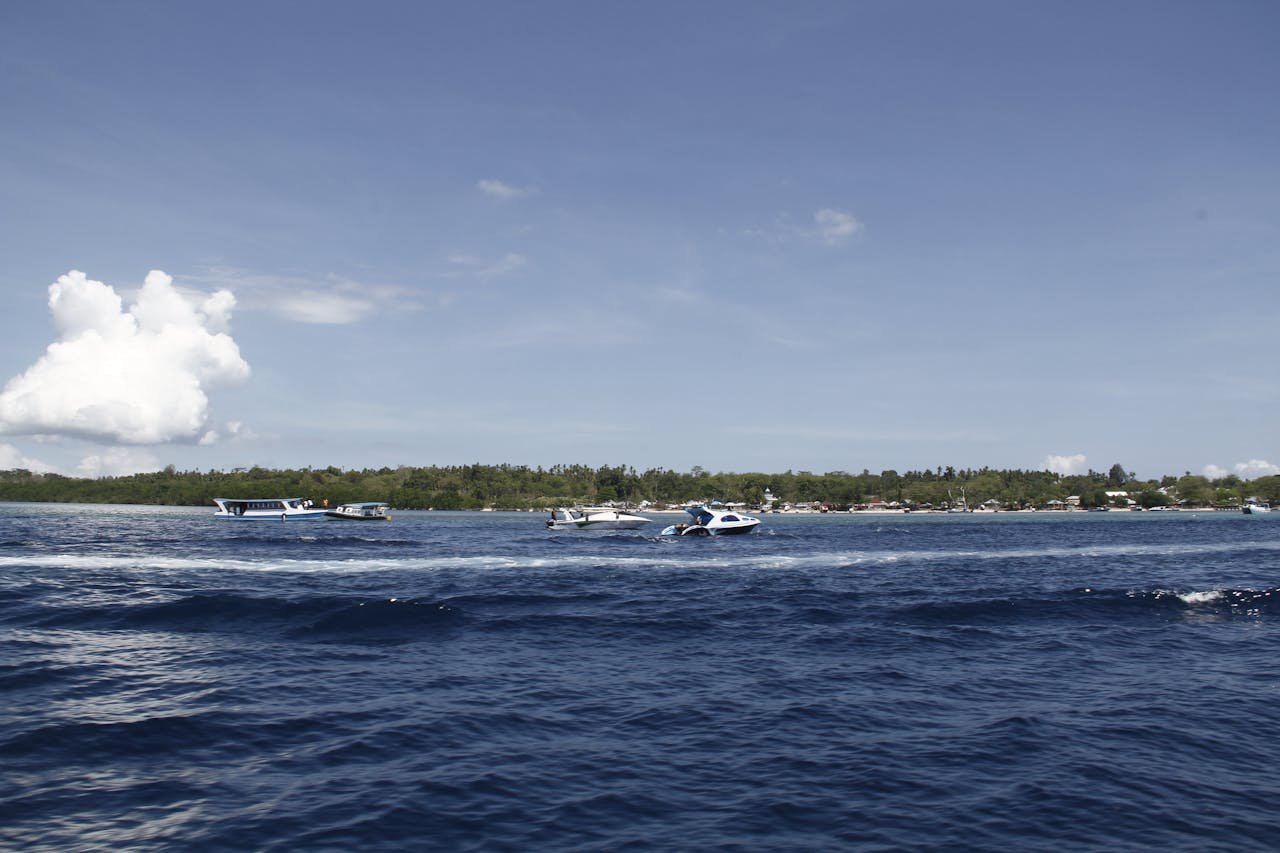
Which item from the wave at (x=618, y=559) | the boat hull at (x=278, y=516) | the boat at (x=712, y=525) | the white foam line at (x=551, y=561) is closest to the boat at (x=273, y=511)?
the boat hull at (x=278, y=516)

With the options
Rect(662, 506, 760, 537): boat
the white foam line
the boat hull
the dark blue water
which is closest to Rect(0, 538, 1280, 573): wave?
the white foam line

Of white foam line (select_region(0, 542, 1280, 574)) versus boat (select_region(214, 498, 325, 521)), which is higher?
boat (select_region(214, 498, 325, 521))

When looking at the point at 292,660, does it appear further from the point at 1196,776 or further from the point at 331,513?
the point at 331,513

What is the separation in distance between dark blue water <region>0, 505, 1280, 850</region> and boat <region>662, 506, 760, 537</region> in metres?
64.1

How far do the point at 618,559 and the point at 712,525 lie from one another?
136 feet

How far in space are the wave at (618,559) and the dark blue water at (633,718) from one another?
11.7 m

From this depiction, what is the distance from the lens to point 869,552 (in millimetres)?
84312

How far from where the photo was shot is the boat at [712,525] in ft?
367

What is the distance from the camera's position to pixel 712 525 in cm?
11281

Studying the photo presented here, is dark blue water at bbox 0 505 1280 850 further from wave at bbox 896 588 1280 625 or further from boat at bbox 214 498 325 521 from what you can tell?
boat at bbox 214 498 325 521

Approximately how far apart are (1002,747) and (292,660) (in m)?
22.4

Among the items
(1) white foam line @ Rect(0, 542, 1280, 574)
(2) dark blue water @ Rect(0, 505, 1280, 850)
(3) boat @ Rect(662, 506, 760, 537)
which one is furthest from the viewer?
(3) boat @ Rect(662, 506, 760, 537)

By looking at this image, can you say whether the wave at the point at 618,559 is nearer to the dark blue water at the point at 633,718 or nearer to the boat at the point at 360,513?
the dark blue water at the point at 633,718

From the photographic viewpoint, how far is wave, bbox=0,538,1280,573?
2327 inches
